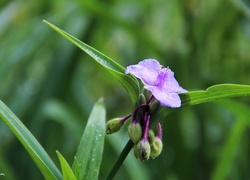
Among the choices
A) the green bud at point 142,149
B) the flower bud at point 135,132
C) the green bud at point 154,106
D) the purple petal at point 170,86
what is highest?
the purple petal at point 170,86

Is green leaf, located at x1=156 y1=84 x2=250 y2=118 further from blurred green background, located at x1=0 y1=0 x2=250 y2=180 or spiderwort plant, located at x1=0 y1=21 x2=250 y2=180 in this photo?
blurred green background, located at x1=0 y1=0 x2=250 y2=180

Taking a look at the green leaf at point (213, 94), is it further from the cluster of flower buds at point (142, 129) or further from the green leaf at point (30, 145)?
the green leaf at point (30, 145)

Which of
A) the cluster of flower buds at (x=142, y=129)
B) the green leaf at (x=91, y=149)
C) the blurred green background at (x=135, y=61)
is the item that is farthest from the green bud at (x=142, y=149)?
the blurred green background at (x=135, y=61)

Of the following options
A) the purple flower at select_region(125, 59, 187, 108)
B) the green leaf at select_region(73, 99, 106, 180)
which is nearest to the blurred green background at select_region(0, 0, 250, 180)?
the green leaf at select_region(73, 99, 106, 180)

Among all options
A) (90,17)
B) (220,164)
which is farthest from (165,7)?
(220,164)

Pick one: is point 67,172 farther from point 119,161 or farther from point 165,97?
point 165,97
